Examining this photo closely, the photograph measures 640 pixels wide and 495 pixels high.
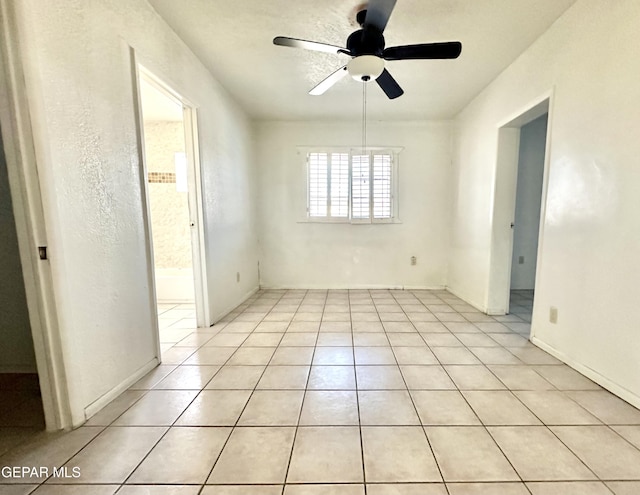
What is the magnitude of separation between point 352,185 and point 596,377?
3223 mm

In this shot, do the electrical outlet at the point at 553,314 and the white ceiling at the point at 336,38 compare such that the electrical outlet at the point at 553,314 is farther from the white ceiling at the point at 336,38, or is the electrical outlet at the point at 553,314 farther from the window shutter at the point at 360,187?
the window shutter at the point at 360,187

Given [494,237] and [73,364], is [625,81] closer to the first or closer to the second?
[494,237]

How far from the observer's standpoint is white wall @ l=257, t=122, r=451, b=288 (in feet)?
13.3

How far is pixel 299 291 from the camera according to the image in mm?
4113

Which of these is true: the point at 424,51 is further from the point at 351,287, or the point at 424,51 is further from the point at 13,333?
the point at 13,333

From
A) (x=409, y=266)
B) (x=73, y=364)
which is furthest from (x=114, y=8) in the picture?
(x=409, y=266)

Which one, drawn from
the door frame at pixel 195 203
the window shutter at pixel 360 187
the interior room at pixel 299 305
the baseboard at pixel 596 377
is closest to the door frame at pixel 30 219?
the interior room at pixel 299 305

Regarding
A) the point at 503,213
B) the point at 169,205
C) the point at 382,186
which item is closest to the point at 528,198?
the point at 503,213

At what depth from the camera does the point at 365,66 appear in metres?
1.78

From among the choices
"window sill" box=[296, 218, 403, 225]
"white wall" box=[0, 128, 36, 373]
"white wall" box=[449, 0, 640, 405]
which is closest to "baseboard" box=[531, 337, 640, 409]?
"white wall" box=[449, 0, 640, 405]

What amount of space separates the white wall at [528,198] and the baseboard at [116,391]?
4.61 m

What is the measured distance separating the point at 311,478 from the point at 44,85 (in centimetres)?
205

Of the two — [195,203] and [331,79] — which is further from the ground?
[331,79]

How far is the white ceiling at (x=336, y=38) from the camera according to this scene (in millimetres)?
1836
